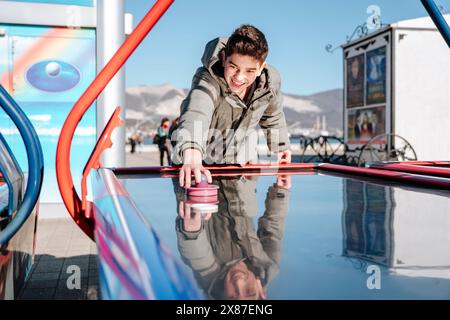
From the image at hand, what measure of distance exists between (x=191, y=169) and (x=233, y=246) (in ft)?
2.22

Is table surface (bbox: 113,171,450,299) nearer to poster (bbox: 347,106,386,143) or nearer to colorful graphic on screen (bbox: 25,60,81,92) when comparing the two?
colorful graphic on screen (bbox: 25,60,81,92)

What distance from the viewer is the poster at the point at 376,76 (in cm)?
793

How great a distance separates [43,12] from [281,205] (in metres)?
4.38

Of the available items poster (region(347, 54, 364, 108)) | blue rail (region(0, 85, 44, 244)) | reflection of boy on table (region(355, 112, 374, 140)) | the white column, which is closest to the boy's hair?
blue rail (region(0, 85, 44, 244))

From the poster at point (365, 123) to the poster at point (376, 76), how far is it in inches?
8.2

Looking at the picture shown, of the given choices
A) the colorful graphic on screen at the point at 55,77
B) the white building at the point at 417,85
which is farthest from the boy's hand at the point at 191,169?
the white building at the point at 417,85

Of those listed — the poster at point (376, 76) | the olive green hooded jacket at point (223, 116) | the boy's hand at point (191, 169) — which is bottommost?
the boy's hand at point (191, 169)

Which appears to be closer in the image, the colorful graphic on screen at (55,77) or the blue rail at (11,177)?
the blue rail at (11,177)

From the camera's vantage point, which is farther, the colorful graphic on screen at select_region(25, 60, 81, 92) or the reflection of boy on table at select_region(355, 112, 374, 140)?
the reflection of boy on table at select_region(355, 112, 374, 140)

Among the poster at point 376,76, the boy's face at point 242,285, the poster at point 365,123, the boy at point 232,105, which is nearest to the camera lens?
the boy's face at point 242,285

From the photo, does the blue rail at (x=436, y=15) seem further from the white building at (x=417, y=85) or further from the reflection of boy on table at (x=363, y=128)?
the reflection of boy on table at (x=363, y=128)

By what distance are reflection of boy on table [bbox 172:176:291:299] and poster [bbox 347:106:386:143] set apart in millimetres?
7366

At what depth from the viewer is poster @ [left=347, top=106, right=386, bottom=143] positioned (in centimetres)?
806

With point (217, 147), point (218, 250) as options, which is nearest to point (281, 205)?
point (218, 250)
